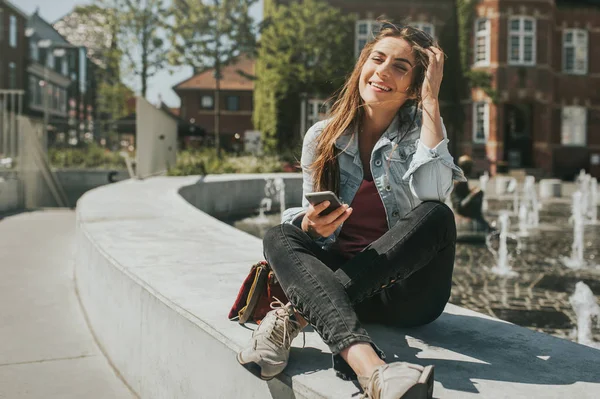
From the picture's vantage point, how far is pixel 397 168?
2.90 meters

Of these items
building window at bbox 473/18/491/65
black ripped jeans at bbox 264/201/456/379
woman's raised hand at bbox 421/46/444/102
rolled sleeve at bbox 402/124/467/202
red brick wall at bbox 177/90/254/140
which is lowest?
black ripped jeans at bbox 264/201/456/379

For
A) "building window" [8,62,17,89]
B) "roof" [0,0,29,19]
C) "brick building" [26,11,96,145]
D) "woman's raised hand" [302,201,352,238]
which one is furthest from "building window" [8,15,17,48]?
"woman's raised hand" [302,201,352,238]

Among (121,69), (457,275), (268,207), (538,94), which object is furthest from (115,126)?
(457,275)

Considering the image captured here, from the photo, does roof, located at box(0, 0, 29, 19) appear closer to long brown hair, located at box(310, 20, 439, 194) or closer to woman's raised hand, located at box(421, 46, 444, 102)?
long brown hair, located at box(310, 20, 439, 194)

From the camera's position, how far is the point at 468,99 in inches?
1222

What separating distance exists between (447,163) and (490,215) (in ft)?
38.6

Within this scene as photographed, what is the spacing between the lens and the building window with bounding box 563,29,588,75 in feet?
107

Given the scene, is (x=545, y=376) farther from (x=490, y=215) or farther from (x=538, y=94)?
(x=538, y=94)

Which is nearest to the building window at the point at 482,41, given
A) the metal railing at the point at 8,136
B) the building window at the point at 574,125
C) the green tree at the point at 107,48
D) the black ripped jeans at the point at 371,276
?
the building window at the point at 574,125

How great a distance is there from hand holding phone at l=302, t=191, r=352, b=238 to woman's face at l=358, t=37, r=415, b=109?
0.59m

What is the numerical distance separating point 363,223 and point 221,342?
803 millimetres

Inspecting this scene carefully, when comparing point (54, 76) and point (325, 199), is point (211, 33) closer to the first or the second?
point (325, 199)

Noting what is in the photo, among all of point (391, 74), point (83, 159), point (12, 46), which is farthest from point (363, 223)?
point (12, 46)

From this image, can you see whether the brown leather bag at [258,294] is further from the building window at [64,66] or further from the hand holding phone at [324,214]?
the building window at [64,66]
